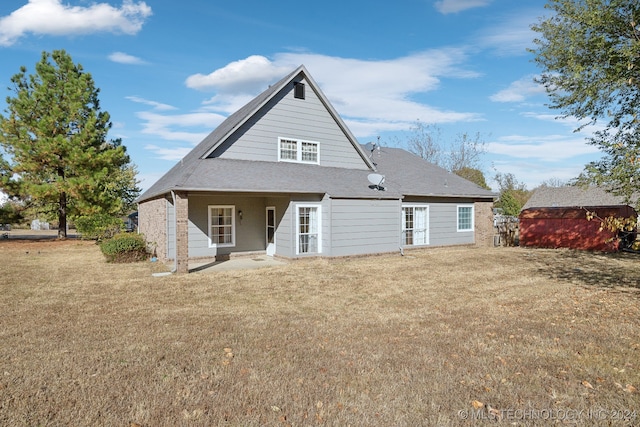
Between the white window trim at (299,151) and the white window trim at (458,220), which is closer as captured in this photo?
the white window trim at (299,151)

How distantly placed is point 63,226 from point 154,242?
513 inches

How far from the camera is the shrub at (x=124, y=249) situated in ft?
45.9

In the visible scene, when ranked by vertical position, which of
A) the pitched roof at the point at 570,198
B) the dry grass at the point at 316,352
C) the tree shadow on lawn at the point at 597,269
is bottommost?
the tree shadow on lawn at the point at 597,269

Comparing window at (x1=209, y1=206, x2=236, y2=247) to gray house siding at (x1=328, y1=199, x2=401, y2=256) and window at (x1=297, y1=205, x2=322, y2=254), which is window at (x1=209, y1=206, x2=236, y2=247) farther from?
gray house siding at (x1=328, y1=199, x2=401, y2=256)

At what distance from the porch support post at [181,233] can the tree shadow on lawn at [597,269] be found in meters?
11.3

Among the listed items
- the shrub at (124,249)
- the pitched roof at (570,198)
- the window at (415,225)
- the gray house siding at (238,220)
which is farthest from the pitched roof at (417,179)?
the pitched roof at (570,198)

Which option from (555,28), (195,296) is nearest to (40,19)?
(195,296)

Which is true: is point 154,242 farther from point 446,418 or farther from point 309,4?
point 446,418

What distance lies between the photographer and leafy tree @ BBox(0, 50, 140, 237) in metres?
21.4

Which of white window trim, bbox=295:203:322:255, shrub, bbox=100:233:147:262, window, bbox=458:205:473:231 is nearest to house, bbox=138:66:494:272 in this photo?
white window trim, bbox=295:203:322:255

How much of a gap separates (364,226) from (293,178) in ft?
11.7

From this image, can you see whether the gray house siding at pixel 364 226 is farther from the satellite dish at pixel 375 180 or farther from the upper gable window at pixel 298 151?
the upper gable window at pixel 298 151

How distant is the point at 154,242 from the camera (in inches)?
629

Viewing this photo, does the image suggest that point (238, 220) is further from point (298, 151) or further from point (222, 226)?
point (298, 151)
